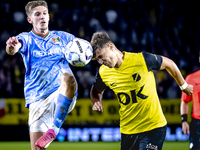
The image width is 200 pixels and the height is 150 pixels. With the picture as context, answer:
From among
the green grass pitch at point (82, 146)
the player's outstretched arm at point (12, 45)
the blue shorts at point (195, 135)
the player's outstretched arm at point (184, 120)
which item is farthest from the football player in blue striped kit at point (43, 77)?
the green grass pitch at point (82, 146)

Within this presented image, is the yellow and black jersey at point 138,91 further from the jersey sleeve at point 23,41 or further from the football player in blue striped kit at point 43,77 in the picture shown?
the jersey sleeve at point 23,41

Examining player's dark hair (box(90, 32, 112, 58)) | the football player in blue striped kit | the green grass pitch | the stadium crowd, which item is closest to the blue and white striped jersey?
the football player in blue striped kit

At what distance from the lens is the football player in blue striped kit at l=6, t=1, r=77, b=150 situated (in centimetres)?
351

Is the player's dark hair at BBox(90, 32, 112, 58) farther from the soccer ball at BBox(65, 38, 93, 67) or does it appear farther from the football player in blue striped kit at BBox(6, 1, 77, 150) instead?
the football player in blue striped kit at BBox(6, 1, 77, 150)

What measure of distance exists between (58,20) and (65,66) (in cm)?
881

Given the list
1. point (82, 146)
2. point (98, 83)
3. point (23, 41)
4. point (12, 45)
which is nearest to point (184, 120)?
point (98, 83)

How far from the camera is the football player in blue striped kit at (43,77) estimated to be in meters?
3.51

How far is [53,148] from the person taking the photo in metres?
8.30

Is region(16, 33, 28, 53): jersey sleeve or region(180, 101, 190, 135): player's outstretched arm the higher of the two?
region(16, 33, 28, 53): jersey sleeve

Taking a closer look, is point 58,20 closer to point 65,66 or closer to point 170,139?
point 170,139

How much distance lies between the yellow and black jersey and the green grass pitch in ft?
16.6

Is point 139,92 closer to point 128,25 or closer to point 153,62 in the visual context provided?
point 153,62

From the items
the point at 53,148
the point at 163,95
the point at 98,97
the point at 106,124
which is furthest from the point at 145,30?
the point at 98,97

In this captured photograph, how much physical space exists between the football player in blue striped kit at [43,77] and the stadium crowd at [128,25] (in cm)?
668
